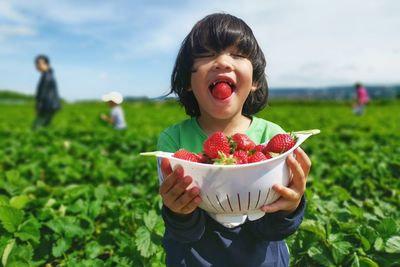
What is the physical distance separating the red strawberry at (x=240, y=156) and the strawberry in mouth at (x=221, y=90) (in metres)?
0.27

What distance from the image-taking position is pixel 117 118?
8.68 metres

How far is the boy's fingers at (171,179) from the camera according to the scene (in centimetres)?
145

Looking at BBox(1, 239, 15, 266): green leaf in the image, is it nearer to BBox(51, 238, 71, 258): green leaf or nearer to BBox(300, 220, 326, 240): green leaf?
BBox(51, 238, 71, 258): green leaf

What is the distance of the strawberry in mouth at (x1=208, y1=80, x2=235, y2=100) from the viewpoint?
65.7 inches

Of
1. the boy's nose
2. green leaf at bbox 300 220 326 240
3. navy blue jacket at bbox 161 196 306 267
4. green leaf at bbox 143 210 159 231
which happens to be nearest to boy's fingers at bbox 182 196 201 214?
navy blue jacket at bbox 161 196 306 267

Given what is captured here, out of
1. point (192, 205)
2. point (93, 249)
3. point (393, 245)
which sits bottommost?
point (93, 249)

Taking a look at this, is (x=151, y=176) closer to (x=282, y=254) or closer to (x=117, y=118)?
(x=282, y=254)

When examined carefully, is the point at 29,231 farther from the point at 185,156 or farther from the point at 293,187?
the point at 293,187

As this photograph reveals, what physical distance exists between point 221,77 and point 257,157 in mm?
380

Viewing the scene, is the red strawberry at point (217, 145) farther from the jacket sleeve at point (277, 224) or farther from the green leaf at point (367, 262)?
the green leaf at point (367, 262)

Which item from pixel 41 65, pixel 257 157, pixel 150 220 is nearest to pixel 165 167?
pixel 257 157

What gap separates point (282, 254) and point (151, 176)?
94.5 inches

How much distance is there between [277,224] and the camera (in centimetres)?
171

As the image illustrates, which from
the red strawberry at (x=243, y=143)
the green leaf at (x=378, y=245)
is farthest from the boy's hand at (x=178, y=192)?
the green leaf at (x=378, y=245)
